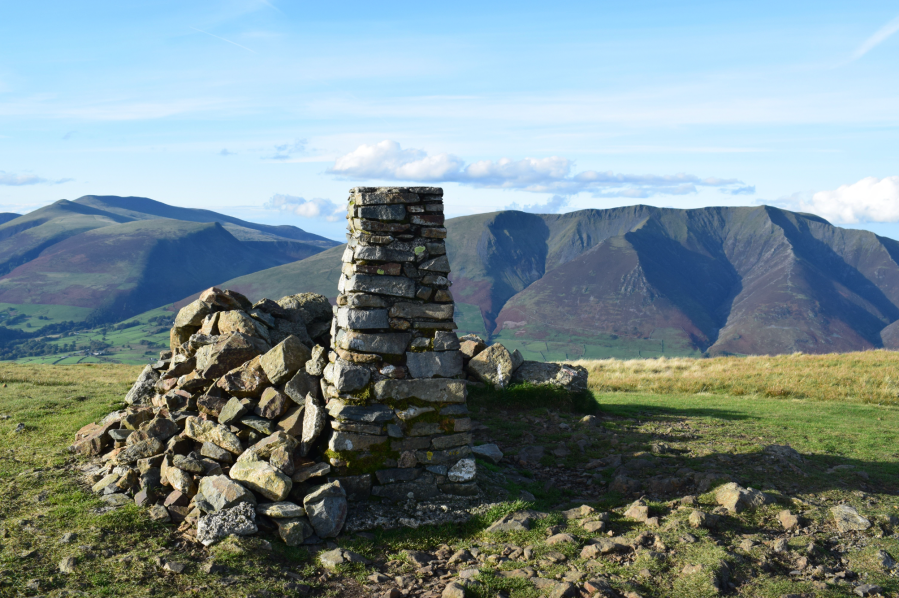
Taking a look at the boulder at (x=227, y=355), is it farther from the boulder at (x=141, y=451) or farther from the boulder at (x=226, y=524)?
the boulder at (x=226, y=524)

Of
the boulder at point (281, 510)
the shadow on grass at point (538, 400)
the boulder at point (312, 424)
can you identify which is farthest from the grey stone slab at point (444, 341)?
the shadow on grass at point (538, 400)

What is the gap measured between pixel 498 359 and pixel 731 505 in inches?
351

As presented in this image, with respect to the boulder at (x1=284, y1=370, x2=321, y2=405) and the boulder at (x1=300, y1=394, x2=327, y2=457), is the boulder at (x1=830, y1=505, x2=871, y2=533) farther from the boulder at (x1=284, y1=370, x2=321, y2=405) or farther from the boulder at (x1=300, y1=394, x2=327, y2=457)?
the boulder at (x1=284, y1=370, x2=321, y2=405)

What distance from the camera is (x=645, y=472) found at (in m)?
11.7

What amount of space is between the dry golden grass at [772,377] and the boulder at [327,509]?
58.0 ft

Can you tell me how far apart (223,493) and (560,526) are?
16.5 feet

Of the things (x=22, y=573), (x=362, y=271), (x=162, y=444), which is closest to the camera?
(x=22, y=573)

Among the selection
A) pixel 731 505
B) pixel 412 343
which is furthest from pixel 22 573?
pixel 731 505

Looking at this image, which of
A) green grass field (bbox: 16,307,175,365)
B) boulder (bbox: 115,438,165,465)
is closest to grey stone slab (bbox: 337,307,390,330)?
boulder (bbox: 115,438,165,465)

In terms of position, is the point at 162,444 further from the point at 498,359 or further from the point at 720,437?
the point at 720,437

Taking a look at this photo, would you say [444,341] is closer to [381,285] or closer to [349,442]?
[381,285]

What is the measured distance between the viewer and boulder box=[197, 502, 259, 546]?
8.60 meters

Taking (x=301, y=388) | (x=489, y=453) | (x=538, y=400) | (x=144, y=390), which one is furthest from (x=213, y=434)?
(x=538, y=400)

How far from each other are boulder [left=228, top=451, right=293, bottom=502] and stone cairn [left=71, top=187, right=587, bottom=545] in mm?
19
